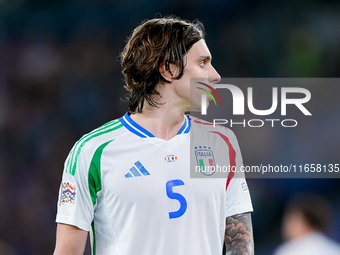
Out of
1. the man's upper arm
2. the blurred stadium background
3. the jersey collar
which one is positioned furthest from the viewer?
the blurred stadium background

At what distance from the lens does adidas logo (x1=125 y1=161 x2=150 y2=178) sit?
6.43 feet

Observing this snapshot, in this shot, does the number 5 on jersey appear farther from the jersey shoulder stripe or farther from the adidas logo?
the jersey shoulder stripe

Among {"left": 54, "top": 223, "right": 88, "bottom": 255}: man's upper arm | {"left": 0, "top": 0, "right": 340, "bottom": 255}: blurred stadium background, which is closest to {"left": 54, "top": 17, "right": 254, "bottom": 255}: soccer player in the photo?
{"left": 54, "top": 223, "right": 88, "bottom": 255}: man's upper arm

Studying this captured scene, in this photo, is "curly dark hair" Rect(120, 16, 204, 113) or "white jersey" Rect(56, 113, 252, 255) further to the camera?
"curly dark hair" Rect(120, 16, 204, 113)

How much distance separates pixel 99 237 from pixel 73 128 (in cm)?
300

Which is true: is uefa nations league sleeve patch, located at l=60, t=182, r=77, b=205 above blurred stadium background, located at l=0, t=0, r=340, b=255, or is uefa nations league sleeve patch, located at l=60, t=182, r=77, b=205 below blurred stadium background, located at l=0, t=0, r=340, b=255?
below

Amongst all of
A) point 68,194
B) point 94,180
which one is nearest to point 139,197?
point 94,180

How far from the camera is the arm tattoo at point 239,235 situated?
2.14 m

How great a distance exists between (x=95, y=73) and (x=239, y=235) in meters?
3.42

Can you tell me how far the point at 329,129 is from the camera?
5.02 metres

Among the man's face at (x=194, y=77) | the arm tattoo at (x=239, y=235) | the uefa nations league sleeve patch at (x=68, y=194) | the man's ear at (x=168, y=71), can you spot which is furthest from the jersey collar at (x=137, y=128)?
the arm tattoo at (x=239, y=235)

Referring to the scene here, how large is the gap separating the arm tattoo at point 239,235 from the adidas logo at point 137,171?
57cm

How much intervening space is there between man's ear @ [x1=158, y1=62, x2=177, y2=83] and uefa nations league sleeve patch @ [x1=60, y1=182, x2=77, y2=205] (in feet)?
2.48

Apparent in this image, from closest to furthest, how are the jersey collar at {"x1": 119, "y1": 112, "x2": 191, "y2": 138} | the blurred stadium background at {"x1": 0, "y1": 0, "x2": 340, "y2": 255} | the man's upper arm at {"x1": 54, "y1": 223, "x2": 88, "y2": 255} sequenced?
1. the man's upper arm at {"x1": 54, "y1": 223, "x2": 88, "y2": 255}
2. the jersey collar at {"x1": 119, "y1": 112, "x2": 191, "y2": 138}
3. the blurred stadium background at {"x1": 0, "y1": 0, "x2": 340, "y2": 255}
